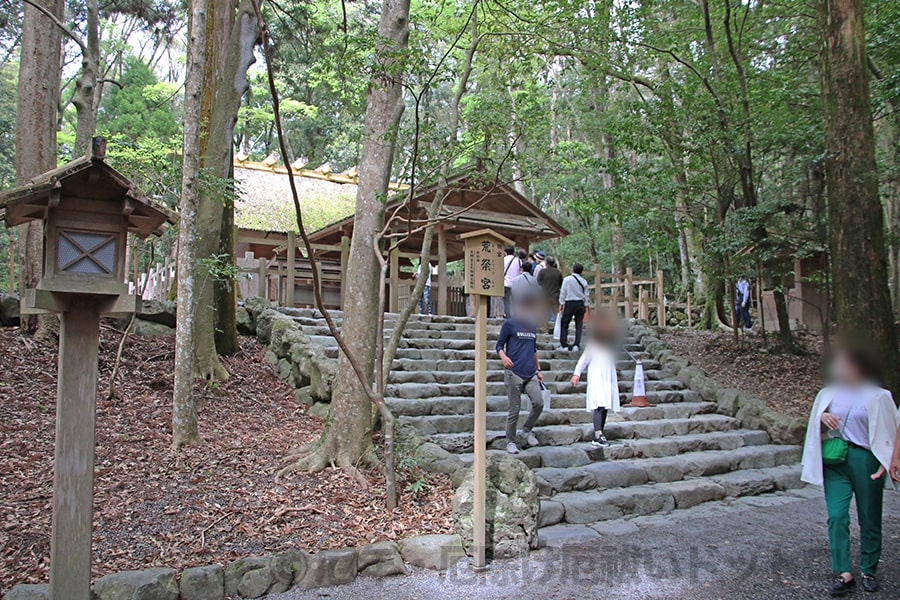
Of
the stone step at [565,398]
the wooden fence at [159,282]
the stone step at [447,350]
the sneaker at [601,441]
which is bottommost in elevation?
the sneaker at [601,441]

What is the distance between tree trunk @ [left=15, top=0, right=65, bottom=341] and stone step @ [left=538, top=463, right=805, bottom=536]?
7.62m

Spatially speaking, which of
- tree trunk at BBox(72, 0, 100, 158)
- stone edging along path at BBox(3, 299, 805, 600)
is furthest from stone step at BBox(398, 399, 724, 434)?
tree trunk at BBox(72, 0, 100, 158)

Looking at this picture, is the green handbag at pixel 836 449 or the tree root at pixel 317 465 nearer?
the green handbag at pixel 836 449

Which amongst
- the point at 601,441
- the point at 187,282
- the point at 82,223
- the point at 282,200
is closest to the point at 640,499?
the point at 601,441

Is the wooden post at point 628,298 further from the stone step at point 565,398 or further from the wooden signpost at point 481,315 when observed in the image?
the wooden signpost at point 481,315

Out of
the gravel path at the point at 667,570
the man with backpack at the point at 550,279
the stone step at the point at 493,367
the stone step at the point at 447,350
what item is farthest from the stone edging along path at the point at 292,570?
the man with backpack at the point at 550,279

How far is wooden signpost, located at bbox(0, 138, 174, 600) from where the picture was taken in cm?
339

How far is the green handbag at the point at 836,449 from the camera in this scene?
4094 millimetres

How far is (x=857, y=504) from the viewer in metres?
4.10

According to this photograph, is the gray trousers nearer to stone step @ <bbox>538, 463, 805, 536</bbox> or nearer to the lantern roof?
stone step @ <bbox>538, 463, 805, 536</bbox>

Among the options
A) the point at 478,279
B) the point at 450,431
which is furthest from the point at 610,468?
the point at 478,279

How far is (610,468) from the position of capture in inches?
270

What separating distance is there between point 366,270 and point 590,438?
3.81 metres

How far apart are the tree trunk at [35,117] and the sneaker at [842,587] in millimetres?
9730
